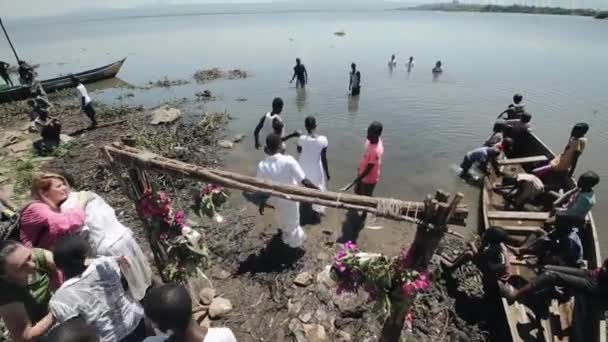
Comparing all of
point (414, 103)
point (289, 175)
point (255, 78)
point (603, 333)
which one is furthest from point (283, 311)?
point (255, 78)

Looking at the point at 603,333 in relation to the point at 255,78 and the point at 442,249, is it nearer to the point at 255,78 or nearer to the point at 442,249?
the point at 442,249

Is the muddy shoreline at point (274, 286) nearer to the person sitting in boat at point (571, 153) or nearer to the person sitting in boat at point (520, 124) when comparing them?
the person sitting in boat at point (571, 153)

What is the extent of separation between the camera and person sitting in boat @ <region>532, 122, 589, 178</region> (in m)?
6.43

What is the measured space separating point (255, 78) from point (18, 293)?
71.8ft

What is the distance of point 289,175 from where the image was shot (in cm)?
476

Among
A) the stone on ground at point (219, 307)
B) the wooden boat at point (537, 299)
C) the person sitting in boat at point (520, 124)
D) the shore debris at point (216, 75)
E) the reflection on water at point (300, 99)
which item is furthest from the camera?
the shore debris at point (216, 75)

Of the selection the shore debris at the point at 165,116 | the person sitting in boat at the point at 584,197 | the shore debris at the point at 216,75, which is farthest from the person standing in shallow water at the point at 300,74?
the person sitting in boat at the point at 584,197

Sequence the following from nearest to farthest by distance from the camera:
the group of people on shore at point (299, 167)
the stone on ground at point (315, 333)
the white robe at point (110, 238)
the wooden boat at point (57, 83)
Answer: the white robe at point (110, 238) < the stone on ground at point (315, 333) < the group of people on shore at point (299, 167) < the wooden boat at point (57, 83)

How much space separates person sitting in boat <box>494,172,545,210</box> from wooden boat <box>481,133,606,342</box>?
0.22 m

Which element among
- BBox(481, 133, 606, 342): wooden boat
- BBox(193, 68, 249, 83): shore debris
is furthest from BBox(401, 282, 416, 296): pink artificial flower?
BBox(193, 68, 249, 83): shore debris

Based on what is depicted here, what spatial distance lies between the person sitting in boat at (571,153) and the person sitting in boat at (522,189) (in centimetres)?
43

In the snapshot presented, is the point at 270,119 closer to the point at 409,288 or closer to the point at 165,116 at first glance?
the point at 409,288

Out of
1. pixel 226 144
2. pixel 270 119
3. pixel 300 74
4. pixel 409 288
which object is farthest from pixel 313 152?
pixel 300 74

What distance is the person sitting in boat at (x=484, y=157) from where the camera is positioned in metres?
7.85
